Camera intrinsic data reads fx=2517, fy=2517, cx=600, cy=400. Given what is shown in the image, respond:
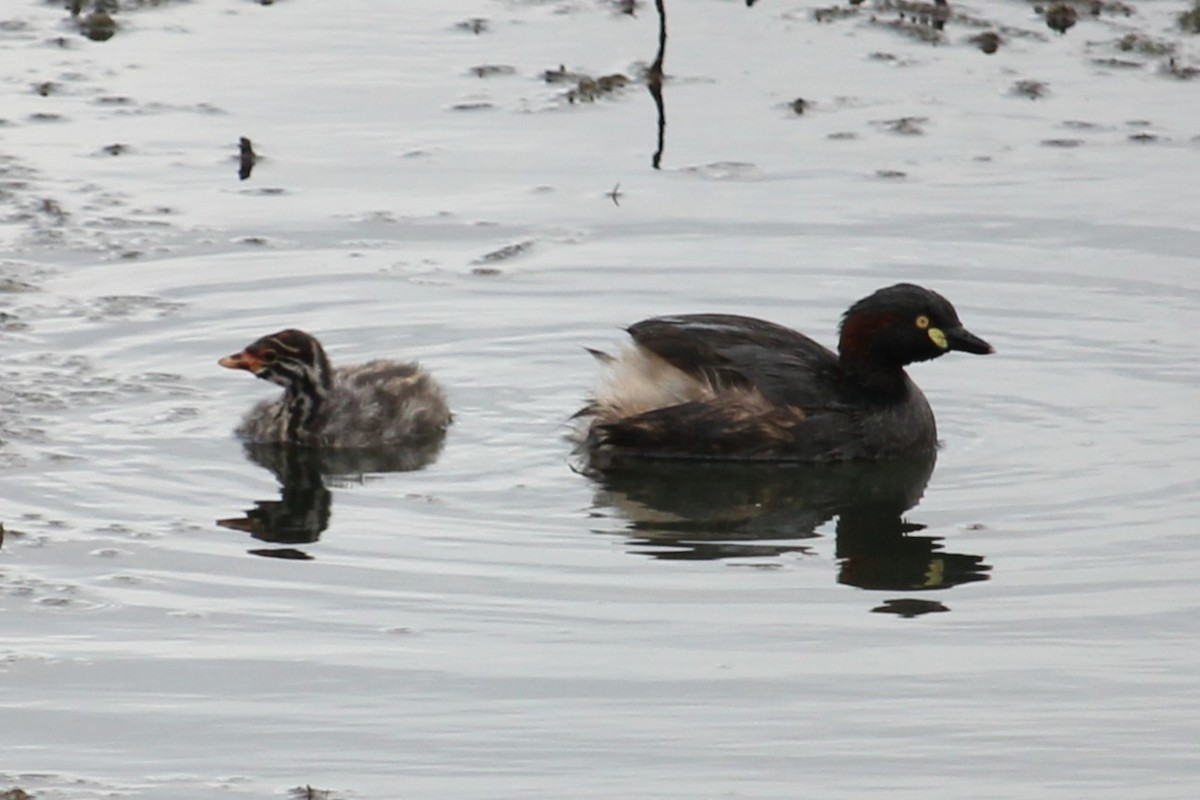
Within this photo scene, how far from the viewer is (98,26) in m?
14.8

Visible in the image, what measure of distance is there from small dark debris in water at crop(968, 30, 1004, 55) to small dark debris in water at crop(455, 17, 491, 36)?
2.86 m

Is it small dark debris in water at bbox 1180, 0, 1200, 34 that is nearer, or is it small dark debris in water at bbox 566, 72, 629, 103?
small dark debris in water at bbox 566, 72, 629, 103

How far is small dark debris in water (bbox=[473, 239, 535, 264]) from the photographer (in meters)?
11.2

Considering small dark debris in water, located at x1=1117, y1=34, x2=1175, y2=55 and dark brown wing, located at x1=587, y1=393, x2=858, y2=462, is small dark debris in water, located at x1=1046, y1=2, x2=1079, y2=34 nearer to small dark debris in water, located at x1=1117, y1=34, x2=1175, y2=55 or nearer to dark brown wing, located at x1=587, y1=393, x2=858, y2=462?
small dark debris in water, located at x1=1117, y1=34, x2=1175, y2=55

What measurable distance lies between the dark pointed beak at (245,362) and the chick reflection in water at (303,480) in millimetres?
307

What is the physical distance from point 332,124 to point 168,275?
2200mm

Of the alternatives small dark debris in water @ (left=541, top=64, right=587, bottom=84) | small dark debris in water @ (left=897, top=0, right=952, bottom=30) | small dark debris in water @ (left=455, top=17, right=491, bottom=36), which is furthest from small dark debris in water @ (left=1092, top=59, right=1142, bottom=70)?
small dark debris in water @ (left=455, top=17, right=491, bottom=36)

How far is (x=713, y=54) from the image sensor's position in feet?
47.3

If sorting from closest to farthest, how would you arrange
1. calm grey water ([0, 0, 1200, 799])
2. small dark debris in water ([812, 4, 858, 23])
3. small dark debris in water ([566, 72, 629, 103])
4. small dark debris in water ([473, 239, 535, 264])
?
1. calm grey water ([0, 0, 1200, 799])
2. small dark debris in water ([473, 239, 535, 264])
3. small dark debris in water ([566, 72, 629, 103])
4. small dark debris in water ([812, 4, 858, 23])

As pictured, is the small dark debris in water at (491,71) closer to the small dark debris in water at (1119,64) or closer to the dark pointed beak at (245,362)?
the small dark debris in water at (1119,64)

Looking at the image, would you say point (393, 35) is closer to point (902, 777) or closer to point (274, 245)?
point (274, 245)

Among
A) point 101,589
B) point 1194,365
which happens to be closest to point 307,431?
point 101,589

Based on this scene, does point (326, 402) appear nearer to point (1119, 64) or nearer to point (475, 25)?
point (475, 25)

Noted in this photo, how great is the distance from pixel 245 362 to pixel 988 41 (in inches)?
251
